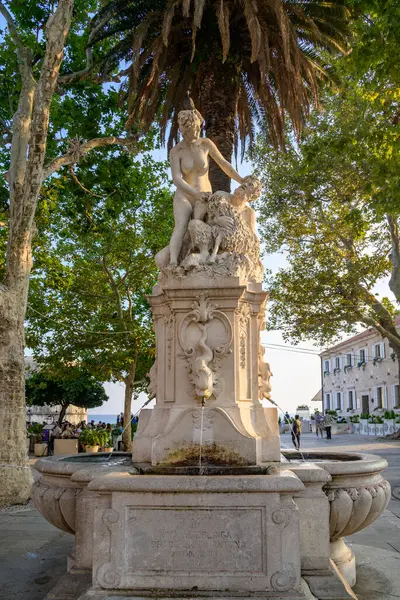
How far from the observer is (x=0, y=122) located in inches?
521

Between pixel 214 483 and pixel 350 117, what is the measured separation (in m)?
15.4

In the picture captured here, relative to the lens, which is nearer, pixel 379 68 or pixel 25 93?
pixel 379 68

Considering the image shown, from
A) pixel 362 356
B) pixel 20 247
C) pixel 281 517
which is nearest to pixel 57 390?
pixel 20 247

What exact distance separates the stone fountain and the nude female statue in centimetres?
2

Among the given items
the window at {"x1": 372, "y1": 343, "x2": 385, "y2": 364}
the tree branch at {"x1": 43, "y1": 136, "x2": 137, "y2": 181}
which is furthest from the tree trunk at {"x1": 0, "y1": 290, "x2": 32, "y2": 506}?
the window at {"x1": 372, "y1": 343, "x2": 385, "y2": 364}

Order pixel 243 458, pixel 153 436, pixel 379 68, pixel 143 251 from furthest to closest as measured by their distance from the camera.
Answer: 1. pixel 143 251
2. pixel 379 68
3. pixel 153 436
4. pixel 243 458

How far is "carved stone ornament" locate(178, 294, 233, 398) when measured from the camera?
5.15m

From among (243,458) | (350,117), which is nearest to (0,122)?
(350,117)

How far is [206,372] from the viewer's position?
5078 millimetres

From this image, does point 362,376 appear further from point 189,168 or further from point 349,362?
point 189,168

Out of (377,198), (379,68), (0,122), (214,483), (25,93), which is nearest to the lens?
(214,483)

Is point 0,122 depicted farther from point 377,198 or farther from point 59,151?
point 377,198

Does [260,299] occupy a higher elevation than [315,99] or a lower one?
lower

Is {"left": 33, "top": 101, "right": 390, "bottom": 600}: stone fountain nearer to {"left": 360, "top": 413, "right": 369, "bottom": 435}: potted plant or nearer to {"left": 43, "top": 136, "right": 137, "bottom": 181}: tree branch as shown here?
{"left": 43, "top": 136, "right": 137, "bottom": 181}: tree branch
